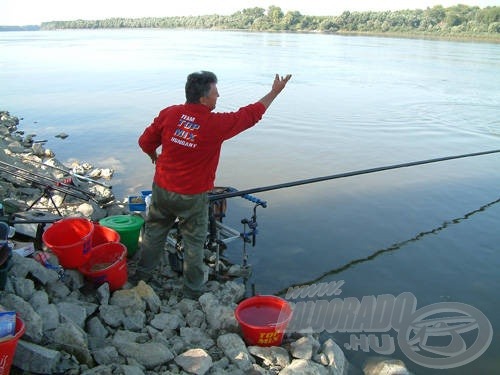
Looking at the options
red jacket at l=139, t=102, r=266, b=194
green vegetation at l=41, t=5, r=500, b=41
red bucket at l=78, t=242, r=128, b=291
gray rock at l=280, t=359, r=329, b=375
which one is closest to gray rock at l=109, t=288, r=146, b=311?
red bucket at l=78, t=242, r=128, b=291

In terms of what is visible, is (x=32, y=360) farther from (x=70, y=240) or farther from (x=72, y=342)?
(x=70, y=240)

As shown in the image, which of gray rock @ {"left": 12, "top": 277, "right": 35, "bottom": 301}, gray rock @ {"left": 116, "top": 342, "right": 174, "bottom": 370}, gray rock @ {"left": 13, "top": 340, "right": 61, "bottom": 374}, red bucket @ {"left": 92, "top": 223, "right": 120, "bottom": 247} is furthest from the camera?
red bucket @ {"left": 92, "top": 223, "right": 120, "bottom": 247}

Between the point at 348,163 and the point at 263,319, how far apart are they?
675cm

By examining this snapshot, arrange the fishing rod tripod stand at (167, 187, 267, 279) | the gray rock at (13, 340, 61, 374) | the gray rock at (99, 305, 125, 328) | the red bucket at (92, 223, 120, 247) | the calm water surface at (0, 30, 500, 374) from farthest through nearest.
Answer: the calm water surface at (0, 30, 500, 374), the fishing rod tripod stand at (167, 187, 267, 279), the red bucket at (92, 223, 120, 247), the gray rock at (99, 305, 125, 328), the gray rock at (13, 340, 61, 374)

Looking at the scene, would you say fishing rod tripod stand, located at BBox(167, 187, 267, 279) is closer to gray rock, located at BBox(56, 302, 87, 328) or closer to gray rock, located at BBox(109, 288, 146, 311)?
gray rock, located at BBox(109, 288, 146, 311)

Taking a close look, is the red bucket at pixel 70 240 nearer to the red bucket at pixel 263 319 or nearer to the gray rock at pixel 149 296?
the gray rock at pixel 149 296

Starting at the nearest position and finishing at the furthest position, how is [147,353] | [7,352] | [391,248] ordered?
[7,352] < [147,353] < [391,248]

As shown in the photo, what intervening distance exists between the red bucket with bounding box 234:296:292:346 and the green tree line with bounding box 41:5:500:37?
5737cm

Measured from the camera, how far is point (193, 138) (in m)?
3.75

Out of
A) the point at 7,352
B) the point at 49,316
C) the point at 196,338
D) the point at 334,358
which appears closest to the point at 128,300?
the point at 196,338

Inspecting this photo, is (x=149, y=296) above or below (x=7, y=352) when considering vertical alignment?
below

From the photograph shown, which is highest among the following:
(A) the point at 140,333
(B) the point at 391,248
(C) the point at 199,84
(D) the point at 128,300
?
(C) the point at 199,84

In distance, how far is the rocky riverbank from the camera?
3.08m

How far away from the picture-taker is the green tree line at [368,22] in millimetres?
64562
